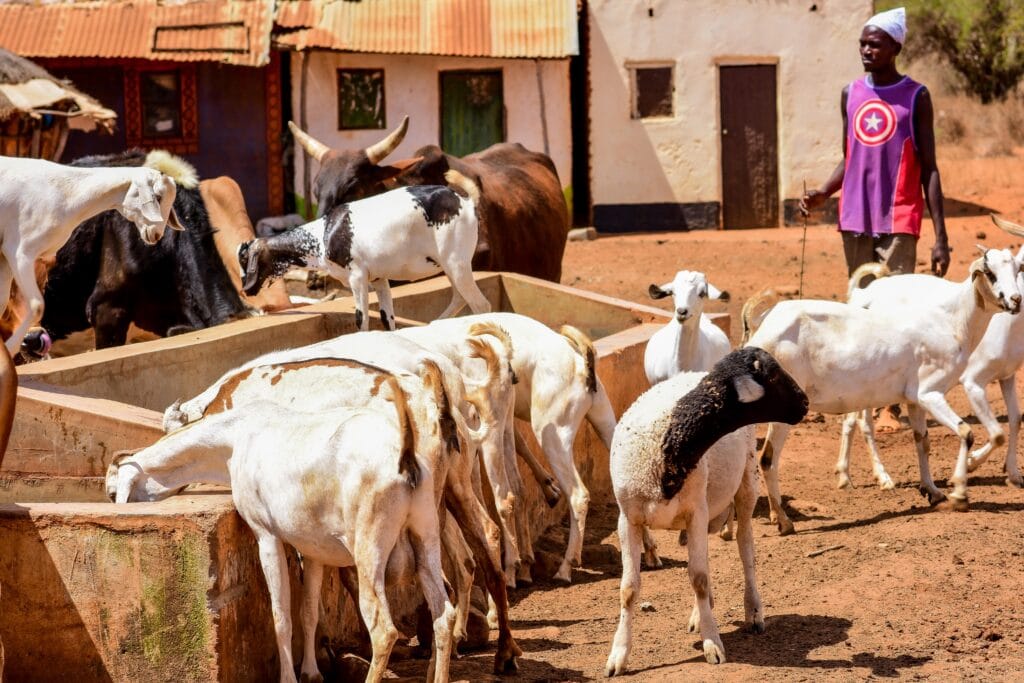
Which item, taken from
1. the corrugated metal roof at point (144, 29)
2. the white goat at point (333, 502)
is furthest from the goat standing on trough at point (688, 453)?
the corrugated metal roof at point (144, 29)

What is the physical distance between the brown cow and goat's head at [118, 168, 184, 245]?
12.3 feet

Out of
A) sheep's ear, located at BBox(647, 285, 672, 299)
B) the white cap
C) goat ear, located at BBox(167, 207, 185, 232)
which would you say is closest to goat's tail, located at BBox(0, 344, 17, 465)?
goat ear, located at BBox(167, 207, 185, 232)

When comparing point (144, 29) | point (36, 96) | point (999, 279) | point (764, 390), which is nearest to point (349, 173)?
point (999, 279)

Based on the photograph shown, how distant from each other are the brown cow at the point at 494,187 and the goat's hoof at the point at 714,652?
5983 mm

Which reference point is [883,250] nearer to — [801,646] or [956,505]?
[956,505]

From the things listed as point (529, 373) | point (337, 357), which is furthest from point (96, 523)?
point (529, 373)

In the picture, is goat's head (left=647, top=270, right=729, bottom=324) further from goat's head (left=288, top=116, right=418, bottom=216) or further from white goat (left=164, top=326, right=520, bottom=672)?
goat's head (left=288, top=116, right=418, bottom=216)

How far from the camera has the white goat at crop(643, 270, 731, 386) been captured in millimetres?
8281

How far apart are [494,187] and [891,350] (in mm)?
5730

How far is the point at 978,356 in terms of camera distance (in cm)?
938

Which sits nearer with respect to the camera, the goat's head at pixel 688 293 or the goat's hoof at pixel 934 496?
the goat's head at pixel 688 293

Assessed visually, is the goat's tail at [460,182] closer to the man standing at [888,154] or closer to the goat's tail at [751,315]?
the man standing at [888,154]

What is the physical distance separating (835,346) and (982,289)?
3.08ft

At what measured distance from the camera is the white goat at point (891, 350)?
8375mm
